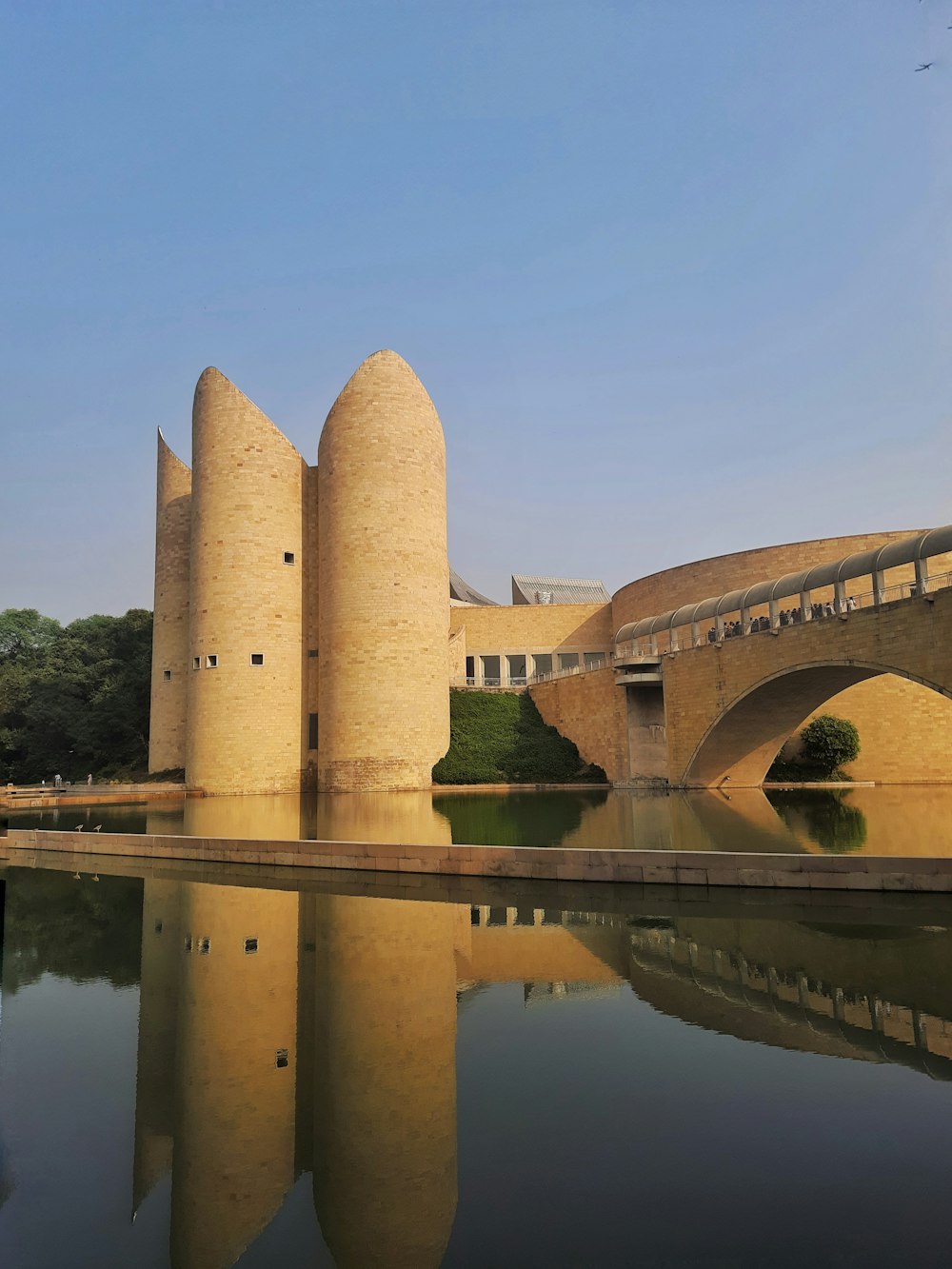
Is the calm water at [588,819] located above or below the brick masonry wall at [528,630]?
below

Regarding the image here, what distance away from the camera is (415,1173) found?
172 inches

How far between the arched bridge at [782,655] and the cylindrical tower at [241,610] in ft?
37.9

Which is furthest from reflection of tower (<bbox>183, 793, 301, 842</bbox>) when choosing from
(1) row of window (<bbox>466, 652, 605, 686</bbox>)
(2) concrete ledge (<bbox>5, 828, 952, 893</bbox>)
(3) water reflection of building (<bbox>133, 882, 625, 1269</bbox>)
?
(1) row of window (<bbox>466, 652, 605, 686</bbox>)

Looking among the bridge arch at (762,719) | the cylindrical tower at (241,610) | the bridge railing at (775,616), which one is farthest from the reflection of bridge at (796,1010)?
the cylindrical tower at (241,610)

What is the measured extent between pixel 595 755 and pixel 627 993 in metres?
23.1

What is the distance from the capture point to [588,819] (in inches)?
687

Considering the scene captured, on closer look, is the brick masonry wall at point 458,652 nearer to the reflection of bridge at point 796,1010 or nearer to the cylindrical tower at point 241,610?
the cylindrical tower at point 241,610

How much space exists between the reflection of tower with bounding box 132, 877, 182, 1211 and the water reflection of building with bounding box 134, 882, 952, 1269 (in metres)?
0.02

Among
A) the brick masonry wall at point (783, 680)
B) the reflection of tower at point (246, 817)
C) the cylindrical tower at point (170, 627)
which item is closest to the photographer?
the reflection of tower at point (246, 817)

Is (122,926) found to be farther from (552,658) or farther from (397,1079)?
(552,658)

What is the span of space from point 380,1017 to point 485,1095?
1.47 meters

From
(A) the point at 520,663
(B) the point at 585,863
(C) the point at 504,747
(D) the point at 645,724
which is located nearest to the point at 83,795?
(C) the point at 504,747

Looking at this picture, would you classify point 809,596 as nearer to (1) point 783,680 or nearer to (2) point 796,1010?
(1) point 783,680

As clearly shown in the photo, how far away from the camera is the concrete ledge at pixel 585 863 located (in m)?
9.53
